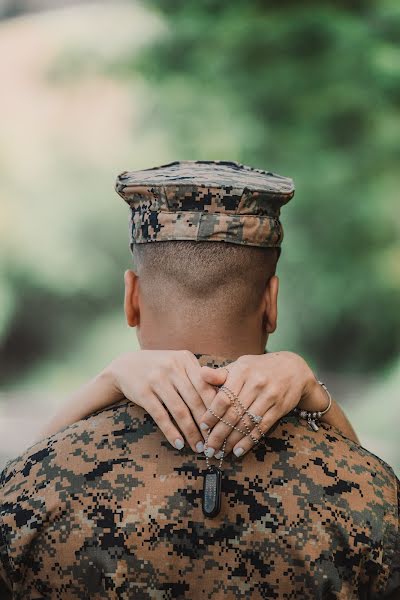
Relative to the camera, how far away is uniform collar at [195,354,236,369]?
1301 millimetres

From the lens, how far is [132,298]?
→ 142 centimetres

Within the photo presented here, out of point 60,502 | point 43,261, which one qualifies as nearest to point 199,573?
point 60,502

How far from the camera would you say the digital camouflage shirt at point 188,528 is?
1.18 metres

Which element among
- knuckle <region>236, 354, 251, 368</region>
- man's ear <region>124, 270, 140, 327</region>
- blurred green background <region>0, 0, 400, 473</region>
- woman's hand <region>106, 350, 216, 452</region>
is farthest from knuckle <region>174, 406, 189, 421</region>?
blurred green background <region>0, 0, 400, 473</region>

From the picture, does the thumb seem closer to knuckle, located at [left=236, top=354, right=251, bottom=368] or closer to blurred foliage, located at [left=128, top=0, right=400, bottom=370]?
knuckle, located at [left=236, top=354, right=251, bottom=368]

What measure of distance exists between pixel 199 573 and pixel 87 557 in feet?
0.58

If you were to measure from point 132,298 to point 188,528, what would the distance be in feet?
1.44

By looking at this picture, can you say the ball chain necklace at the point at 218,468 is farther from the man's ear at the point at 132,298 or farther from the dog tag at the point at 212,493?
the man's ear at the point at 132,298

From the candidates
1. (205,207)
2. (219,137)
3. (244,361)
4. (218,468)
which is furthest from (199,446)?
(219,137)

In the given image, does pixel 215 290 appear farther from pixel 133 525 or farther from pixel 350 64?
pixel 350 64

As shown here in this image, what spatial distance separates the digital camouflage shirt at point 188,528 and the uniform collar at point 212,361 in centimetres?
14

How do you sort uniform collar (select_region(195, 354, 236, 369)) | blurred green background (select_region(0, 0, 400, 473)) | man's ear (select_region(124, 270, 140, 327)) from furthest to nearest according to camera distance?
1. blurred green background (select_region(0, 0, 400, 473))
2. man's ear (select_region(124, 270, 140, 327))
3. uniform collar (select_region(195, 354, 236, 369))

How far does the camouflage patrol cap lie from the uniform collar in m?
0.21

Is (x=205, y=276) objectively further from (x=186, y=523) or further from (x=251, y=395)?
(x=186, y=523)
